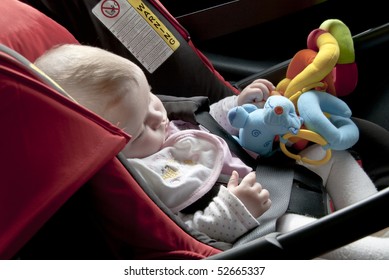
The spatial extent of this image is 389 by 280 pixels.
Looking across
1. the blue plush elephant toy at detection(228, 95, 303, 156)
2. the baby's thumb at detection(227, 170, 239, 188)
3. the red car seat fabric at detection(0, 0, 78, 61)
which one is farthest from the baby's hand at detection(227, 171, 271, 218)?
the red car seat fabric at detection(0, 0, 78, 61)

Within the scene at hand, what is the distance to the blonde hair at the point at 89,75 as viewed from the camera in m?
0.85

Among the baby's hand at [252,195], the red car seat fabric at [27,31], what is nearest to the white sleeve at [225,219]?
the baby's hand at [252,195]

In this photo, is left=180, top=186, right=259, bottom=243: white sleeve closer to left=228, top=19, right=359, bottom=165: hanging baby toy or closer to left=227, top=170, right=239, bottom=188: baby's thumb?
left=227, top=170, right=239, bottom=188: baby's thumb

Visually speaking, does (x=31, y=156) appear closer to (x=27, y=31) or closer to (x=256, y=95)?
(x=27, y=31)

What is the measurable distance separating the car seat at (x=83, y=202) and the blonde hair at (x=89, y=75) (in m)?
0.14

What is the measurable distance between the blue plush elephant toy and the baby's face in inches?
5.6

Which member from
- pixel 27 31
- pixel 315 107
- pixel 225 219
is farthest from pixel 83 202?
pixel 315 107

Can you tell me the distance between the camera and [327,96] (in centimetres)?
104

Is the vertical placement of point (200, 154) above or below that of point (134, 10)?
below

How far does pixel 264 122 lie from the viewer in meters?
1.00

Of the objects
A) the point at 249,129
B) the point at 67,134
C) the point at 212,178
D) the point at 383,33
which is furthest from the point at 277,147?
the point at 67,134

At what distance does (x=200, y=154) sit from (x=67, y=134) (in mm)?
408

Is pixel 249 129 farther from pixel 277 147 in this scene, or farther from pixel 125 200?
pixel 125 200

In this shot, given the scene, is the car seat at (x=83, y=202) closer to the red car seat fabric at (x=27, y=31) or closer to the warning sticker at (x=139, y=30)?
the red car seat fabric at (x=27, y=31)
